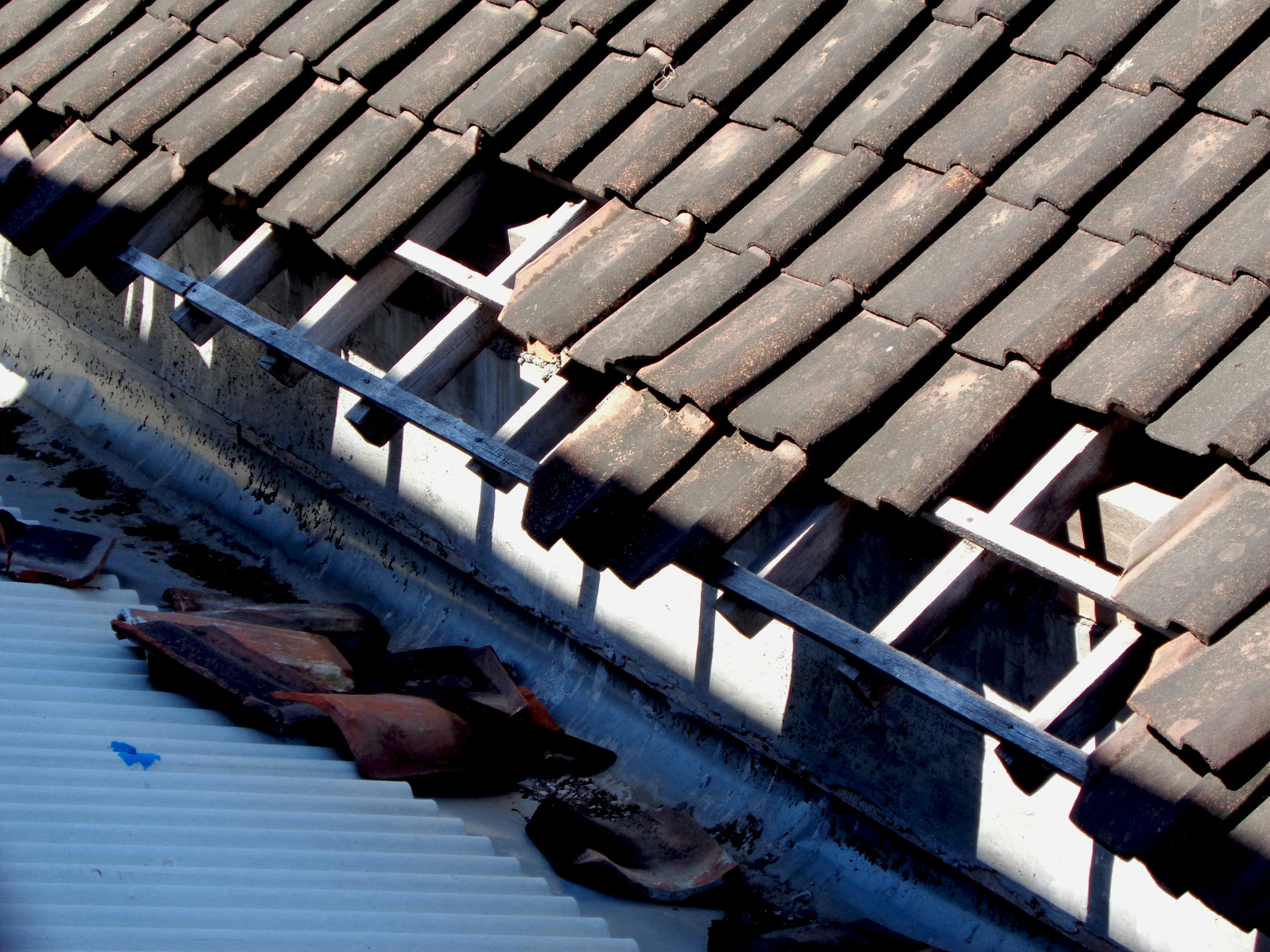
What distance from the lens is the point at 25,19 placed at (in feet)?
21.5

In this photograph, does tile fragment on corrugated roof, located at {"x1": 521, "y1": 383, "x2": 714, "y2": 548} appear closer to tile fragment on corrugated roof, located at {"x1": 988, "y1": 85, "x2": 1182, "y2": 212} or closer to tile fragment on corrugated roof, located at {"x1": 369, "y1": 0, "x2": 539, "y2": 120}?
tile fragment on corrugated roof, located at {"x1": 988, "y1": 85, "x2": 1182, "y2": 212}

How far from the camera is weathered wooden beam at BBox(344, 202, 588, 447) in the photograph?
172 inches

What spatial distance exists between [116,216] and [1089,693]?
13.0ft

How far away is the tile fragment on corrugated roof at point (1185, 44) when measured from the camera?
12.6 feet

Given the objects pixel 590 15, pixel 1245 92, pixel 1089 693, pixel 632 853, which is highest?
pixel 1245 92

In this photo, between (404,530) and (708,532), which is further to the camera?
(404,530)

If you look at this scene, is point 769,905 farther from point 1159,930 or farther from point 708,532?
point 708,532

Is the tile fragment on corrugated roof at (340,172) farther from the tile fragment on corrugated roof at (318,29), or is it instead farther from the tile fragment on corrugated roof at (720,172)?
the tile fragment on corrugated roof at (720,172)

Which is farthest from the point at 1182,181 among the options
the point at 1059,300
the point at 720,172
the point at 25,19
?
the point at 25,19

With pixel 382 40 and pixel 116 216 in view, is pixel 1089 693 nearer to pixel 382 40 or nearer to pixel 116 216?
pixel 382 40

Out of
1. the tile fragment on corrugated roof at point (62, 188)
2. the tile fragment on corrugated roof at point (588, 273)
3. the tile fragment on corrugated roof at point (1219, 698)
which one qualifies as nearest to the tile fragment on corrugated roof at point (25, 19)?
the tile fragment on corrugated roof at point (62, 188)

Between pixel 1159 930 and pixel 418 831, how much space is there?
2231 millimetres

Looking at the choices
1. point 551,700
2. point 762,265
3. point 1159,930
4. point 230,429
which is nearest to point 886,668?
point 762,265

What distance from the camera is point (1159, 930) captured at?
4121 mm
